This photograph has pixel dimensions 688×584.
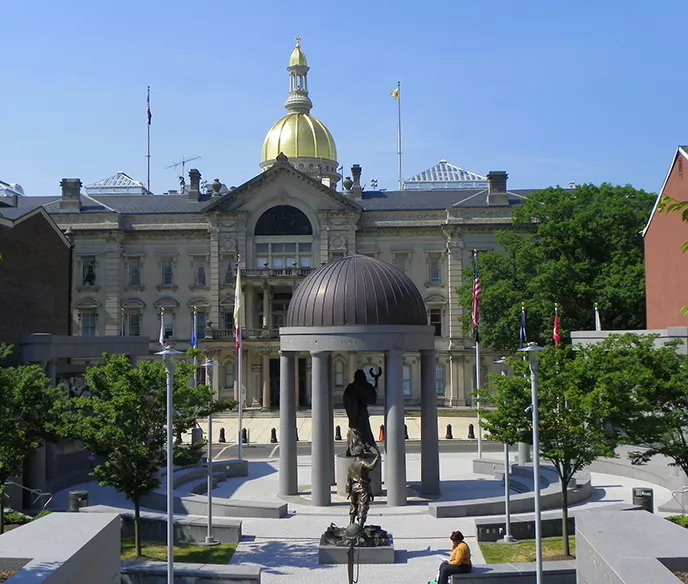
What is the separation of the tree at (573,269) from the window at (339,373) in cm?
1366

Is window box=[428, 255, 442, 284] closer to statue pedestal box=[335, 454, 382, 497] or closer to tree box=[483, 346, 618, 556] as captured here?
statue pedestal box=[335, 454, 382, 497]

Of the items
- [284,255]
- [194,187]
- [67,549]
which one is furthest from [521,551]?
[194,187]

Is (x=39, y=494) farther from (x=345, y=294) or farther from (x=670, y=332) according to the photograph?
(x=670, y=332)

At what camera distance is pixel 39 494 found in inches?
1029

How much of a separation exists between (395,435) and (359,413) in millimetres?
1964

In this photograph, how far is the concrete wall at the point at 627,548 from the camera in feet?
37.6

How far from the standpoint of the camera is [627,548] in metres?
12.7

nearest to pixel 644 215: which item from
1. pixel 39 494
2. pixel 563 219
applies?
pixel 563 219

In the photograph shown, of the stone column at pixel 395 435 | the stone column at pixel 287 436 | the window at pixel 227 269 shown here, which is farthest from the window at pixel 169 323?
the stone column at pixel 395 435

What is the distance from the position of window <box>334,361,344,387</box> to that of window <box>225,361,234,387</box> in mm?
8195

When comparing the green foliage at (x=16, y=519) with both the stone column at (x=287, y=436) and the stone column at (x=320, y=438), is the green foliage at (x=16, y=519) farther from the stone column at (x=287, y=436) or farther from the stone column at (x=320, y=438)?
the stone column at (x=320, y=438)

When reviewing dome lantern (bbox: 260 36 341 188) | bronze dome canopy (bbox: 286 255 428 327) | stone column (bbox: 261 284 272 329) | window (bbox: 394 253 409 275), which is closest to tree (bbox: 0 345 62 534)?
bronze dome canopy (bbox: 286 255 428 327)

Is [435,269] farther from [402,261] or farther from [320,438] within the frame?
[320,438]

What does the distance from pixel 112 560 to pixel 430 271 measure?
53630 mm
